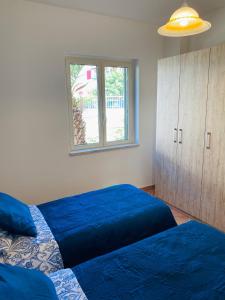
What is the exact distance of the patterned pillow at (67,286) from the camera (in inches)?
44.5

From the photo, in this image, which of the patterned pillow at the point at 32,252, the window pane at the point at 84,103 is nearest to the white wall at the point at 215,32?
the window pane at the point at 84,103

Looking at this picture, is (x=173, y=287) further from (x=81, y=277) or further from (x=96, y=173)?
(x=96, y=173)

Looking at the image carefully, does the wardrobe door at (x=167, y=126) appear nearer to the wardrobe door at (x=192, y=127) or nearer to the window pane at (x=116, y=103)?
the wardrobe door at (x=192, y=127)

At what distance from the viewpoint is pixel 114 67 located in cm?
342

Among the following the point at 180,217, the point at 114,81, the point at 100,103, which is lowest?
the point at 180,217

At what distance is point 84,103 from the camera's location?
329 cm

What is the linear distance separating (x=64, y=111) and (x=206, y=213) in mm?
2200

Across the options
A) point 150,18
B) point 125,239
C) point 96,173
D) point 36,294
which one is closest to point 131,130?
point 96,173

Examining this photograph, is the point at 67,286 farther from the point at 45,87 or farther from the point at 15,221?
the point at 45,87

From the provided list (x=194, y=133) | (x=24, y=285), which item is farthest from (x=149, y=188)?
(x=24, y=285)

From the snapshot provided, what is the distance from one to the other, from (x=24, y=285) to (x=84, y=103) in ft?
8.51

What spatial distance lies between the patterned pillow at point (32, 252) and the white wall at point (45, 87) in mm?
1418

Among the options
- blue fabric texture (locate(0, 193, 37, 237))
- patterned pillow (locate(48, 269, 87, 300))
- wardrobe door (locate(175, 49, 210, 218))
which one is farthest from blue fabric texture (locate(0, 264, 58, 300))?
wardrobe door (locate(175, 49, 210, 218))

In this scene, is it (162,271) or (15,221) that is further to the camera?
(15,221)
